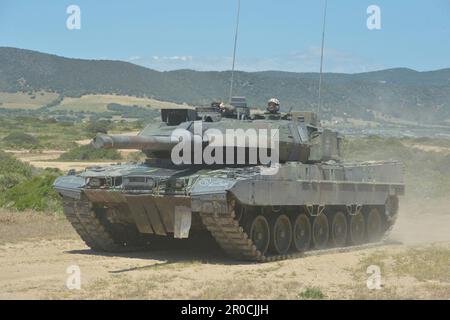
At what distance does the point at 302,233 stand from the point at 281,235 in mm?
889

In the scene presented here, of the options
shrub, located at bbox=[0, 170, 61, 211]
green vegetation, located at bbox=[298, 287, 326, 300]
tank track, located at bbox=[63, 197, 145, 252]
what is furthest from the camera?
shrub, located at bbox=[0, 170, 61, 211]

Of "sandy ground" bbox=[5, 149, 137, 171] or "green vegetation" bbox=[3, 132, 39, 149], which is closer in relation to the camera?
"sandy ground" bbox=[5, 149, 137, 171]

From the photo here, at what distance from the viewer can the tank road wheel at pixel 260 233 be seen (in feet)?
50.4

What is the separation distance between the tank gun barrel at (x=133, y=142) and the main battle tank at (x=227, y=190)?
0.06 feet

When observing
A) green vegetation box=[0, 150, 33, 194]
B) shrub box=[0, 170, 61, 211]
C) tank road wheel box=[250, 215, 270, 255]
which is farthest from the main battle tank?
green vegetation box=[0, 150, 33, 194]

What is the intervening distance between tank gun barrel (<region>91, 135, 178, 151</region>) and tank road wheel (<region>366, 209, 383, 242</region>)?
21.9 ft

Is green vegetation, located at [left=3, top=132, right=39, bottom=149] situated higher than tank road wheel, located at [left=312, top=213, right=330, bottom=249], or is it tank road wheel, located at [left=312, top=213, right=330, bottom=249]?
tank road wheel, located at [left=312, top=213, right=330, bottom=249]

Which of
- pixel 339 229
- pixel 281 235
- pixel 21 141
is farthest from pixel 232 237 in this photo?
pixel 21 141

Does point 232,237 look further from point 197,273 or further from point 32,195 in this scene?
point 32,195

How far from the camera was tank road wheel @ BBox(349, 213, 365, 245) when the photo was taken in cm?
1912

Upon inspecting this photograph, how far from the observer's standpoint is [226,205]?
13969 millimetres

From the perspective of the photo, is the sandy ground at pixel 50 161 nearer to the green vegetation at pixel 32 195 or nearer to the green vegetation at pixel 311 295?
the green vegetation at pixel 32 195

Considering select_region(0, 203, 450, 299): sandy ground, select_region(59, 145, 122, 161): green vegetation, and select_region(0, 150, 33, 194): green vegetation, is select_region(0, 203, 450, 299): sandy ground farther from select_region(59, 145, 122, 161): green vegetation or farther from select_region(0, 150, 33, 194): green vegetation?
select_region(59, 145, 122, 161): green vegetation

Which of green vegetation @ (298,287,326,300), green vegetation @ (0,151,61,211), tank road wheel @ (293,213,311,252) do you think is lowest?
green vegetation @ (0,151,61,211)
